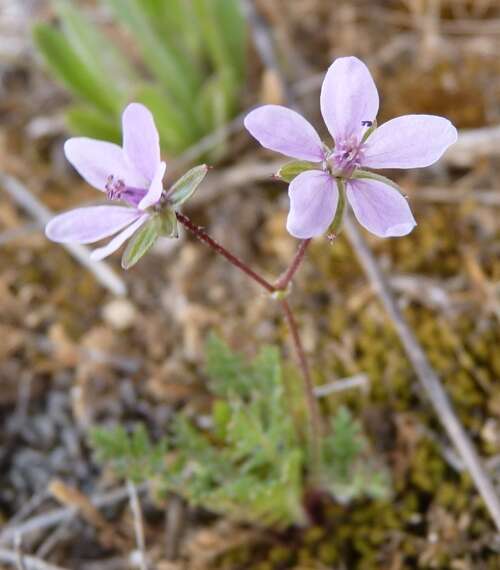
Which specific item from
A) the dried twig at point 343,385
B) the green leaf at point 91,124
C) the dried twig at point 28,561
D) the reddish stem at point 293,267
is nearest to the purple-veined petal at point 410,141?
the reddish stem at point 293,267

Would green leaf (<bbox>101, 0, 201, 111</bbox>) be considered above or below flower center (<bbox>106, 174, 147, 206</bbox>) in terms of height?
above

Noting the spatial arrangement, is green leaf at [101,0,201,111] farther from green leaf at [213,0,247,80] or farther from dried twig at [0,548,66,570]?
dried twig at [0,548,66,570]

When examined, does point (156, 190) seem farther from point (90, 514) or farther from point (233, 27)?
point (233, 27)

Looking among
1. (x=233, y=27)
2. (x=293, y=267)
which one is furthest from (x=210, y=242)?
(x=233, y=27)

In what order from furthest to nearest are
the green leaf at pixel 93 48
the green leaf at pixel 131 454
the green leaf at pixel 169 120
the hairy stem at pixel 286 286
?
1. the green leaf at pixel 93 48
2. the green leaf at pixel 169 120
3. the green leaf at pixel 131 454
4. the hairy stem at pixel 286 286

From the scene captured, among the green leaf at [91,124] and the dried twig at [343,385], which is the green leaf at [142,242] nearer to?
the dried twig at [343,385]

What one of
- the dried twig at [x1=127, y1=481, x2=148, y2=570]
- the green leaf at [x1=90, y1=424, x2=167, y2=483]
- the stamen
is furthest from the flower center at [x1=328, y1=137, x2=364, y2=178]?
the dried twig at [x1=127, y1=481, x2=148, y2=570]
